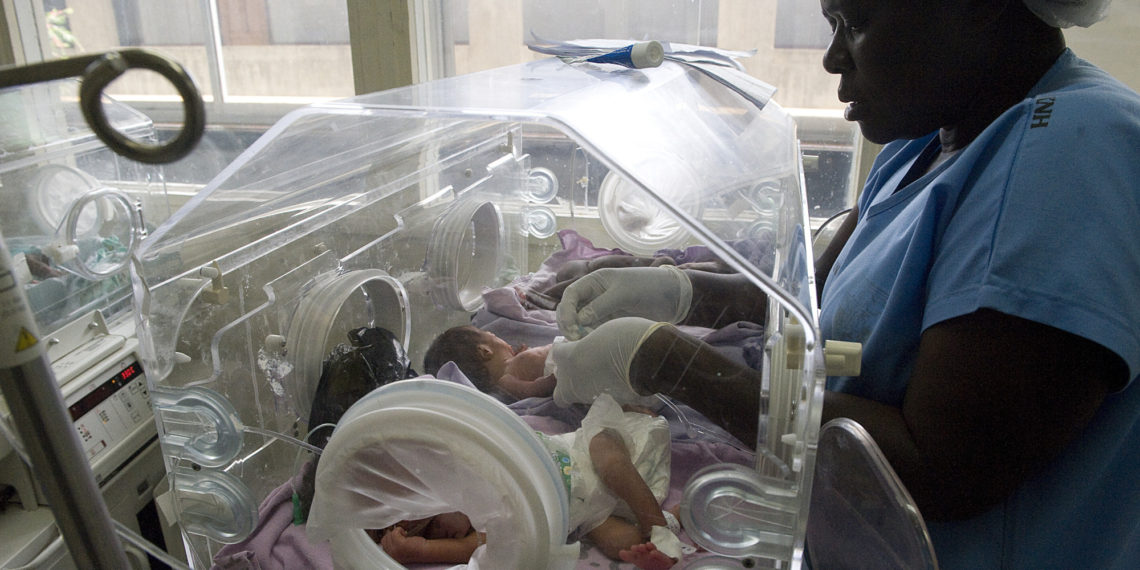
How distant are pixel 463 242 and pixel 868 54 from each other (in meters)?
0.99

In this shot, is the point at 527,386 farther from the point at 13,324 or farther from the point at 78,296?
the point at 78,296

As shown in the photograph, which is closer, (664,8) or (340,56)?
(664,8)

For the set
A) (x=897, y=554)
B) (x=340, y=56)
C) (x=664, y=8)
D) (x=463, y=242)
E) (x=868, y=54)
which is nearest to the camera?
(x=897, y=554)

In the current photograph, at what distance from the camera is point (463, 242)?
67.5 inches

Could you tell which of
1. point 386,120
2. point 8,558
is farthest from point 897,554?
point 8,558

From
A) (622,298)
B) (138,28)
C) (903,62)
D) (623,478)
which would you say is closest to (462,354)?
(622,298)

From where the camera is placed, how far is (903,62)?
102cm

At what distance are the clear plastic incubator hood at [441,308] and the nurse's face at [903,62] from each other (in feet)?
0.80

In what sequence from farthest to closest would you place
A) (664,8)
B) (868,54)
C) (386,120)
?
(664,8)
(386,120)
(868,54)

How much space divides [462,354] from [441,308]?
0.28 meters

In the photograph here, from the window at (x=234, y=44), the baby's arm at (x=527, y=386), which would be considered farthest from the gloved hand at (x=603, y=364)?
the window at (x=234, y=44)

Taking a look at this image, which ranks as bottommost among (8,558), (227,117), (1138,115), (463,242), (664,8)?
(8,558)

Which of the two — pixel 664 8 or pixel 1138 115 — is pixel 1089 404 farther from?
pixel 664 8

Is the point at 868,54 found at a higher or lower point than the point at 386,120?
higher
